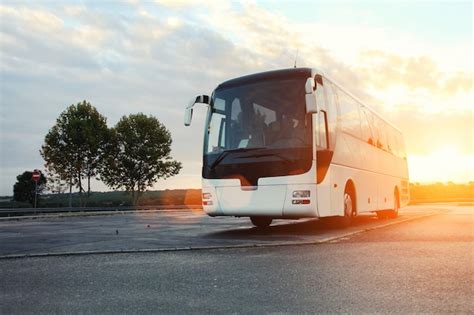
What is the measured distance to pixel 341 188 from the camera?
1233cm

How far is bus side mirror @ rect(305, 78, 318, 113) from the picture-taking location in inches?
416

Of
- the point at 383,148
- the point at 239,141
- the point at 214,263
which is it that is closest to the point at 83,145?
the point at 383,148

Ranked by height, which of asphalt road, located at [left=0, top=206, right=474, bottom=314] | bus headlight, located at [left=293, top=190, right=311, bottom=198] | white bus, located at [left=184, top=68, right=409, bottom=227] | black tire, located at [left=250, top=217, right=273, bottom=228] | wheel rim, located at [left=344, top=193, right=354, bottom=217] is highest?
white bus, located at [left=184, top=68, right=409, bottom=227]

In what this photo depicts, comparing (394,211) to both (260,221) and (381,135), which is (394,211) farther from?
(260,221)

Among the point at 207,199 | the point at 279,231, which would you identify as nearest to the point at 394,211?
the point at 279,231

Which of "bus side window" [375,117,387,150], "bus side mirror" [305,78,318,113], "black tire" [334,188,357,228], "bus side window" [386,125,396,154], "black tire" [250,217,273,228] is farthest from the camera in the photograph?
"bus side window" [386,125,396,154]

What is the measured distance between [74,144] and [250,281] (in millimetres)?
46899

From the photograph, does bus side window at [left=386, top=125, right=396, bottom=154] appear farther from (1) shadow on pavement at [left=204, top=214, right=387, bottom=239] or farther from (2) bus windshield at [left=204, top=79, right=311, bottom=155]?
(2) bus windshield at [left=204, top=79, right=311, bottom=155]

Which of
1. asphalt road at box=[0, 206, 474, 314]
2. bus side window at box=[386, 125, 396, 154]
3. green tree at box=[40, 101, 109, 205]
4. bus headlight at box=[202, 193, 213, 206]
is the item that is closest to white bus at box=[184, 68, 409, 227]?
bus headlight at box=[202, 193, 213, 206]

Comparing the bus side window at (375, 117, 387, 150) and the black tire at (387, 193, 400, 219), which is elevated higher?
the bus side window at (375, 117, 387, 150)

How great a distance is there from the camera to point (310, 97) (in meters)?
10.7

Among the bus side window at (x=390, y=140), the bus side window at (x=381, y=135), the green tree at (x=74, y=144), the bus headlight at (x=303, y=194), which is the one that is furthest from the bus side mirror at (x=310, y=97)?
the green tree at (x=74, y=144)

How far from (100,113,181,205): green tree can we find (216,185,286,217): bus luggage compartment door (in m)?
42.1

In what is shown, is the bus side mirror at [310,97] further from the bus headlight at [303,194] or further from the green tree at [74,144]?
the green tree at [74,144]
